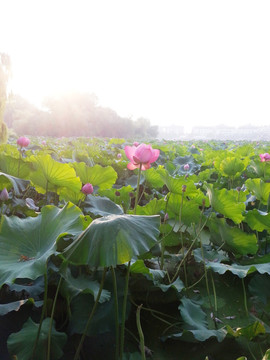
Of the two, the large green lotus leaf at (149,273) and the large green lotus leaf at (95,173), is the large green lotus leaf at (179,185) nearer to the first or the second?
the large green lotus leaf at (95,173)

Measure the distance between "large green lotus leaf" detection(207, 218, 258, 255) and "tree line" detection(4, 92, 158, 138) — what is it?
24375mm

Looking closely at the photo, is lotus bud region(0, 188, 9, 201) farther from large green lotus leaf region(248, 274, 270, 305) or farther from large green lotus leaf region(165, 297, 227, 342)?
large green lotus leaf region(248, 274, 270, 305)

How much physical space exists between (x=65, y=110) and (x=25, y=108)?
6117mm

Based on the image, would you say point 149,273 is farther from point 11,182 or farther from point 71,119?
point 71,119

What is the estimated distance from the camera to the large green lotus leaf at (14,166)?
1.19 meters

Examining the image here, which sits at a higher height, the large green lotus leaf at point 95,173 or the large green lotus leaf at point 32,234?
the large green lotus leaf at point 95,173

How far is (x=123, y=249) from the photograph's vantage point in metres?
0.56

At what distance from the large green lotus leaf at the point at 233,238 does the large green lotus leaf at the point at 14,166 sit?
2.45 ft

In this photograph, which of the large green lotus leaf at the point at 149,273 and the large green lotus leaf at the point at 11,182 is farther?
the large green lotus leaf at the point at 11,182

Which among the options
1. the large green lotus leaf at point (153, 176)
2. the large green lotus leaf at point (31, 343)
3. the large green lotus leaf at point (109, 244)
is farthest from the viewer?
the large green lotus leaf at point (153, 176)

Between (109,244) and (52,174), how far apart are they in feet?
2.13

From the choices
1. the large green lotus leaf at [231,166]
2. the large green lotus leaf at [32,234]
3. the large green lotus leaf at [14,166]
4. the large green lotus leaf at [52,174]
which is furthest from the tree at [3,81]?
the large green lotus leaf at [231,166]

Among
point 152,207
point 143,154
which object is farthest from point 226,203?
point 143,154

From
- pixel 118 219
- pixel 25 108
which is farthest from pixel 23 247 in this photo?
pixel 25 108
